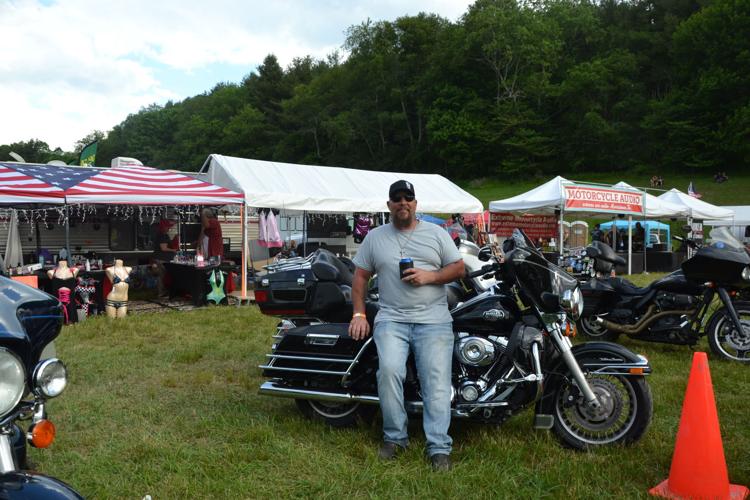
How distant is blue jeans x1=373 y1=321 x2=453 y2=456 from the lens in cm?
349

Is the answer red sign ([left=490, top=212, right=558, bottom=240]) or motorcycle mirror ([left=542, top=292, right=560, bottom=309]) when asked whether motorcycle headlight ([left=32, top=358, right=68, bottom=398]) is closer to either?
motorcycle mirror ([left=542, top=292, right=560, bottom=309])

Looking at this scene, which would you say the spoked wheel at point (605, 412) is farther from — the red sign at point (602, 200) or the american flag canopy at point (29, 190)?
the red sign at point (602, 200)

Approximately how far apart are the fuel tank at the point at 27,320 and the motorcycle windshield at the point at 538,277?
2.44m

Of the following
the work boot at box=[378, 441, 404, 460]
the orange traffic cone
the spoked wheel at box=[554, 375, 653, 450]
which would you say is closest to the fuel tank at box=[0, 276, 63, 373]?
→ the work boot at box=[378, 441, 404, 460]

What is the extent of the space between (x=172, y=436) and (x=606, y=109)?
5518 cm

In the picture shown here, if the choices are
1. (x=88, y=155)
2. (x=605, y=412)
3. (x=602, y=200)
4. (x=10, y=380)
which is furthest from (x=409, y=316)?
(x=88, y=155)

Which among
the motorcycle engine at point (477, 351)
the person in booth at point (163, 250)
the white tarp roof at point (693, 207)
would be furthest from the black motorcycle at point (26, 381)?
the white tarp roof at point (693, 207)

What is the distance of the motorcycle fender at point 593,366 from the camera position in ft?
11.5

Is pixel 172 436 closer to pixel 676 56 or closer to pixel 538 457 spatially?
pixel 538 457

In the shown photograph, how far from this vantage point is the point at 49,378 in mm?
1947

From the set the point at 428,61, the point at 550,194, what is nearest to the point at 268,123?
the point at 428,61

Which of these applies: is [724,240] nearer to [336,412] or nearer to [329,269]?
Result: [329,269]

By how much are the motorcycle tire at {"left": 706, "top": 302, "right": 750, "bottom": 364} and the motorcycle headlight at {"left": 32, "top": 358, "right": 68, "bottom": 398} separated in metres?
6.17

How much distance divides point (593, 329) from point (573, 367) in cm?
418
